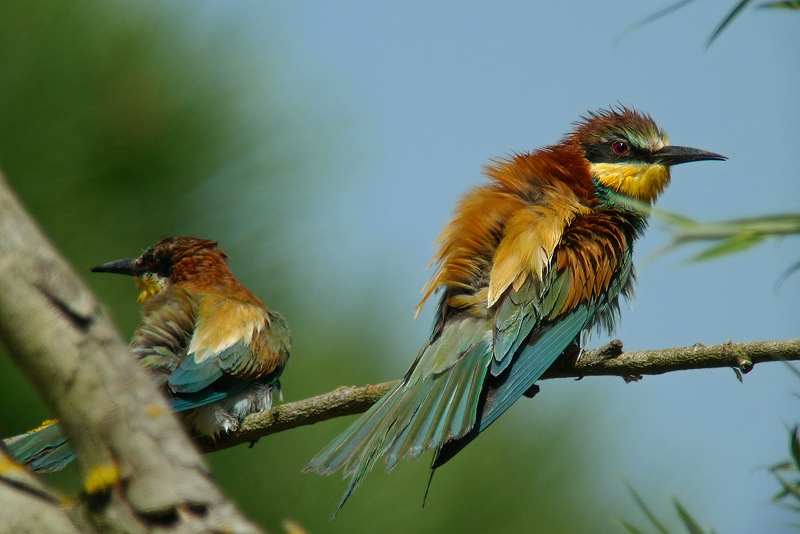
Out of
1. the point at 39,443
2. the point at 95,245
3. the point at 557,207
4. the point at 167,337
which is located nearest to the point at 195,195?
the point at 95,245

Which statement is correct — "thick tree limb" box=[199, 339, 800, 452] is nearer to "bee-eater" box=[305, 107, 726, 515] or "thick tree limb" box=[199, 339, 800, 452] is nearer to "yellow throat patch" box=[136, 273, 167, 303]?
"bee-eater" box=[305, 107, 726, 515]

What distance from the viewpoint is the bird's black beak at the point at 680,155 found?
7.99 feet

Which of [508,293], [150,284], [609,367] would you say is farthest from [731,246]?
[150,284]

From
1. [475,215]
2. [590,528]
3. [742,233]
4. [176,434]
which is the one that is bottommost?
[590,528]

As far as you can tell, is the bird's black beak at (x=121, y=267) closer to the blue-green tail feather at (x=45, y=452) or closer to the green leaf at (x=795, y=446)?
→ the blue-green tail feather at (x=45, y=452)

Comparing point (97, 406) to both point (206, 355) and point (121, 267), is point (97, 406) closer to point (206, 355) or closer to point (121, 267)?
point (206, 355)

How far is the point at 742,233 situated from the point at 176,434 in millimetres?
515

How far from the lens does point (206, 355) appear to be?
2186mm

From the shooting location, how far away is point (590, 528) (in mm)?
3553

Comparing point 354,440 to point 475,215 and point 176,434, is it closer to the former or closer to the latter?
point 475,215

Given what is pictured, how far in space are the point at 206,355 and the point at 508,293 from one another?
90 cm

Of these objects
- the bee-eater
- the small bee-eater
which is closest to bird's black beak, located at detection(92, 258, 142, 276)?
the small bee-eater

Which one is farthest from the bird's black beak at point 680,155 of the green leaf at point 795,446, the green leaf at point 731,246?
the green leaf at point 731,246

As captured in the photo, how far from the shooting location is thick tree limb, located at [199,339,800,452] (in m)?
1.38
